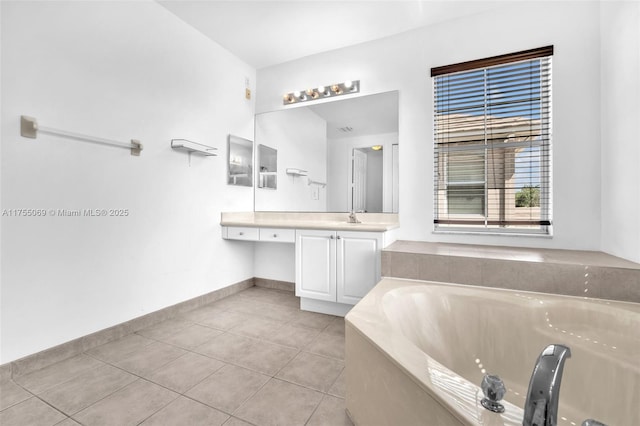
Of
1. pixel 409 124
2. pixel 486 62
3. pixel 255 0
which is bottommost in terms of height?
pixel 409 124

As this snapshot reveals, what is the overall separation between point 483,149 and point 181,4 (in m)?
2.81

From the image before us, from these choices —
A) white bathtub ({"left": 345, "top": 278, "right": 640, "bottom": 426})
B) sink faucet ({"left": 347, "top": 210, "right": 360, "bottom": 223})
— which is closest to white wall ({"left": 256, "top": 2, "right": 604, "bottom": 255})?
sink faucet ({"left": 347, "top": 210, "right": 360, "bottom": 223})

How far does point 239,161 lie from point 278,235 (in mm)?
1068

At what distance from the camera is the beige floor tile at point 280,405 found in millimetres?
1292

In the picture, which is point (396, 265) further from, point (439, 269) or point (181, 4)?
point (181, 4)

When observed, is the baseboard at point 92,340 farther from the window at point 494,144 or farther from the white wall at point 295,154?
the window at point 494,144

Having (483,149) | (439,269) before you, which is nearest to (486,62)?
(483,149)

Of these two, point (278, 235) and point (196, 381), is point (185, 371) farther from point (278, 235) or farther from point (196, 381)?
point (278, 235)

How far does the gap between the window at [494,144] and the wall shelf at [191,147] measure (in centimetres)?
212

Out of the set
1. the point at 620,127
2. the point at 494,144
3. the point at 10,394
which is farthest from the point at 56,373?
the point at 620,127

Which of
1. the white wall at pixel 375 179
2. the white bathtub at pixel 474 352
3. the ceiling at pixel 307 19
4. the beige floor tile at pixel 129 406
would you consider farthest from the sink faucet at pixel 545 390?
the ceiling at pixel 307 19

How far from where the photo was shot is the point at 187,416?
131 centimetres

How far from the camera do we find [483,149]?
2.47m

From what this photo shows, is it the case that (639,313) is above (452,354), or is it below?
above
